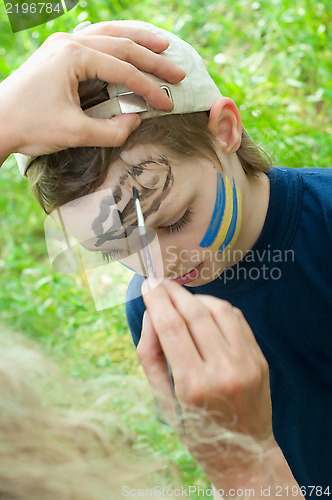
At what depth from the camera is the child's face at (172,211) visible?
923 millimetres

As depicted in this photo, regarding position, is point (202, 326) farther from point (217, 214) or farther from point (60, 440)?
point (217, 214)

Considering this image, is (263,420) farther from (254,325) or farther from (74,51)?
(74,51)

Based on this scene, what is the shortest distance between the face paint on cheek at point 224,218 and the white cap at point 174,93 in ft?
0.50

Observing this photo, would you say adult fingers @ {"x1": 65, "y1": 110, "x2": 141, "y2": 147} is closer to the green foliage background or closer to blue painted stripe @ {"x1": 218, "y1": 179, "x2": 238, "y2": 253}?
blue painted stripe @ {"x1": 218, "y1": 179, "x2": 238, "y2": 253}

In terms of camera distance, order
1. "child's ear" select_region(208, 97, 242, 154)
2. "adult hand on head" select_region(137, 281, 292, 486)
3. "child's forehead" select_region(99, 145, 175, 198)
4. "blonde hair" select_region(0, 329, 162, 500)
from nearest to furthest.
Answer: "blonde hair" select_region(0, 329, 162, 500), "adult hand on head" select_region(137, 281, 292, 486), "child's forehead" select_region(99, 145, 175, 198), "child's ear" select_region(208, 97, 242, 154)

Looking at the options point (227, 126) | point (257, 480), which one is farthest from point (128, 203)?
point (257, 480)

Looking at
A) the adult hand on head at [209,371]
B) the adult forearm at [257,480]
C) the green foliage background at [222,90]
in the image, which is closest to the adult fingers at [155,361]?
the adult hand on head at [209,371]

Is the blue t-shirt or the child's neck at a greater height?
the child's neck

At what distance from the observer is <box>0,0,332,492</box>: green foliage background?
6.03ft

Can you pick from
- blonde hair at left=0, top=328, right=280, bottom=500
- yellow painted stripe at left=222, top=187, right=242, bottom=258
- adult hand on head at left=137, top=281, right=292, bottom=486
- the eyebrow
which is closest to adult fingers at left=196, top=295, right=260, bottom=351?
adult hand on head at left=137, top=281, right=292, bottom=486

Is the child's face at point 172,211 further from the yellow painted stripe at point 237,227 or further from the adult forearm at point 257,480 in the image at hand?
the adult forearm at point 257,480

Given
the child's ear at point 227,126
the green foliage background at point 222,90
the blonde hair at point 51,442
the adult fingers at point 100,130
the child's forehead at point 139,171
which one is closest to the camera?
the blonde hair at point 51,442

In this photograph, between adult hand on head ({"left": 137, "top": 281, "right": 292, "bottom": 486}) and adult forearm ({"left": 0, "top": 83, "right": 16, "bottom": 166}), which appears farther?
adult forearm ({"left": 0, "top": 83, "right": 16, "bottom": 166})

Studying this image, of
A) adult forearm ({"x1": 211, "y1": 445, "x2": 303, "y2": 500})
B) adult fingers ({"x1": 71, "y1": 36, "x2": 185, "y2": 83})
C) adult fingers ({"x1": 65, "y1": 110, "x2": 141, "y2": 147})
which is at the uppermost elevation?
adult fingers ({"x1": 71, "y1": 36, "x2": 185, "y2": 83})
